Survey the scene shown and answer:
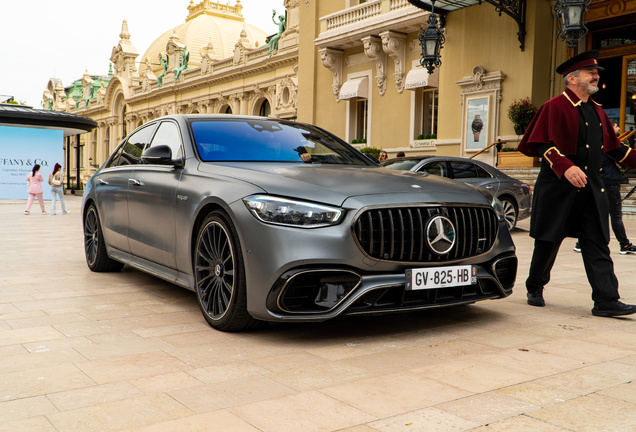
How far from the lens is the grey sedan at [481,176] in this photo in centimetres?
1120

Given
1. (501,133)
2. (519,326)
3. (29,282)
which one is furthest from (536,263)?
(501,133)

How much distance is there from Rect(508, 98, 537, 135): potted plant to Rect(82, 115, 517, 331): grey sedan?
13437 mm

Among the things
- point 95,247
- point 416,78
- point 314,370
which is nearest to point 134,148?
point 95,247

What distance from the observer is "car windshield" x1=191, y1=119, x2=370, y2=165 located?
185 inches

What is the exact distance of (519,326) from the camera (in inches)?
168

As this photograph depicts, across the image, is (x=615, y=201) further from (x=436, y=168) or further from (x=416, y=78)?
(x=416, y=78)

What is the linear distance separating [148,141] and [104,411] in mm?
3451

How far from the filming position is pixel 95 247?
6.60 m

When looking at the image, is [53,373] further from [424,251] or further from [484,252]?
[484,252]

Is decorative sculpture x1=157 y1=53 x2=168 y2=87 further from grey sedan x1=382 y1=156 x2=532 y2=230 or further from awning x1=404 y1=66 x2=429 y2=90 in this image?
grey sedan x1=382 y1=156 x2=532 y2=230

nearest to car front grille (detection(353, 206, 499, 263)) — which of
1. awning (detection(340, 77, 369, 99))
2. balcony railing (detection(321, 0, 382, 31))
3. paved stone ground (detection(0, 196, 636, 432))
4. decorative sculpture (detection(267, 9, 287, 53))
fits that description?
paved stone ground (detection(0, 196, 636, 432))

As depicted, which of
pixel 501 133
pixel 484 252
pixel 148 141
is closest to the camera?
pixel 484 252

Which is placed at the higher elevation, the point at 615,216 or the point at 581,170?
the point at 581,170

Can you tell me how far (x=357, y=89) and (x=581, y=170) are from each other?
2111cm
